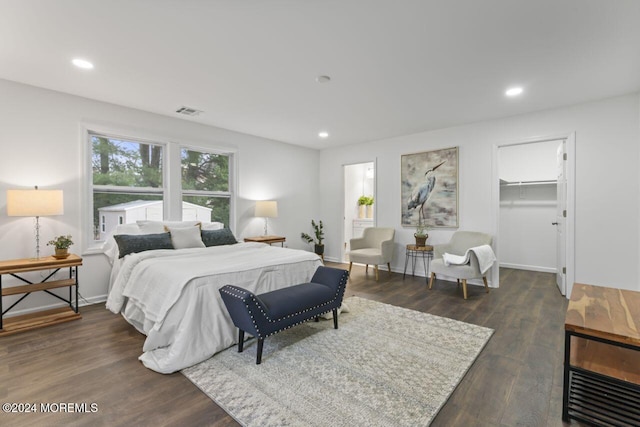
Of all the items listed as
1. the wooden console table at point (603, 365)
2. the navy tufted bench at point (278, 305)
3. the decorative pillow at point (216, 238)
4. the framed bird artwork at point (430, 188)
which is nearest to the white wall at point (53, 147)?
the decorative pillow at point (216, 238)

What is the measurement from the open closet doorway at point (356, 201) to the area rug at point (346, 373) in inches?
151

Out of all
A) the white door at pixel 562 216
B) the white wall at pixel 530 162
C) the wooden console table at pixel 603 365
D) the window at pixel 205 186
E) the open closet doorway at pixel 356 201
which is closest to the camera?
the wooden console table at pixel 603 365

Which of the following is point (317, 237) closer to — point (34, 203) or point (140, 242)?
point (140, 242)

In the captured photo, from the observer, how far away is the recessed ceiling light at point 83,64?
279cm

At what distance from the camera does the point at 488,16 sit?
7.02 feet

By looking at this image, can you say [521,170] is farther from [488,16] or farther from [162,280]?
[162,280]

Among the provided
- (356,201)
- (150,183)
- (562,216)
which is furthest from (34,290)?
(562,216)

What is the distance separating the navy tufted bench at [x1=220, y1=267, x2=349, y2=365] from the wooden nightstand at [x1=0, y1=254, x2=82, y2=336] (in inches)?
83.4

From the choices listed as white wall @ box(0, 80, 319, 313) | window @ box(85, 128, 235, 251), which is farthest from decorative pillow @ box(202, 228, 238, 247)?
white wall @ box(0, 80, 319, 313)

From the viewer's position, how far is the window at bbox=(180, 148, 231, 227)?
189 inches

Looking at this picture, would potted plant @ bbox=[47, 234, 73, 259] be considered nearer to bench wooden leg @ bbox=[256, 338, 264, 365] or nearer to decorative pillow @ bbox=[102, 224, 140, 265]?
decorative pillow @ bbox=[102, 224, 140, 265]

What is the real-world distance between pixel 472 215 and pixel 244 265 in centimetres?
375

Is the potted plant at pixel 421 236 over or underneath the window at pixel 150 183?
underneath

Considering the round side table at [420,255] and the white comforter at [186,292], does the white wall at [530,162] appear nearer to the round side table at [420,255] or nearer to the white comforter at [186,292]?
the round side table at [420,255]
